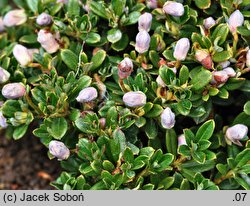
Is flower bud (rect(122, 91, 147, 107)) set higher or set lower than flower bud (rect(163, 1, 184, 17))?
lower

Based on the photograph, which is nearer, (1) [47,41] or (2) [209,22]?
(2) [209,22]

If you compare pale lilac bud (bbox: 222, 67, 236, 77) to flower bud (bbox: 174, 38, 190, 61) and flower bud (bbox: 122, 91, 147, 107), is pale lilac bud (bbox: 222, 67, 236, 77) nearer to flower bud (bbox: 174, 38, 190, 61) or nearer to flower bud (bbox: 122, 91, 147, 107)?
flower bud (bbox: 174, 38, 190, 61)

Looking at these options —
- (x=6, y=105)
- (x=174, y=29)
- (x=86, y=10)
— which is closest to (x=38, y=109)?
(x=6, y=105)

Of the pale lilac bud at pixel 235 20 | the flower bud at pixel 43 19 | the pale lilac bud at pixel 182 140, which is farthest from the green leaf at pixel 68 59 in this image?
the pale lilac bud at pixel 235 20

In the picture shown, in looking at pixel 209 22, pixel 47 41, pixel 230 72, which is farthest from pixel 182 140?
pixel 47 41

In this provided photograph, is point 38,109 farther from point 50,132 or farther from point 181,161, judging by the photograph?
point 181,161

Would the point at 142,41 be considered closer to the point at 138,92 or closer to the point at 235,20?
the point at 138,92

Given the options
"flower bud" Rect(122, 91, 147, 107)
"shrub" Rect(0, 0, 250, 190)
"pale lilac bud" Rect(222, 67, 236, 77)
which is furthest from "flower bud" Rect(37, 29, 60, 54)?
"pale lilac bud" Rect(222, 67, 236, 77)

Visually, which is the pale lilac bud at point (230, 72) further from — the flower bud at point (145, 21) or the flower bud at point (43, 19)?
the flower bud at point (43, 19)
